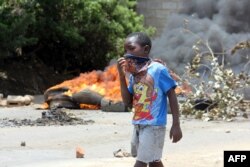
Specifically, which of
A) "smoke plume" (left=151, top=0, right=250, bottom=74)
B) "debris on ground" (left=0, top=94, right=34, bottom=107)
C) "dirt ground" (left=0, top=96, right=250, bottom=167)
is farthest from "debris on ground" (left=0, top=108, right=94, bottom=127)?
"smoke plume" (left=151, top=0, right=250, bottom=74)

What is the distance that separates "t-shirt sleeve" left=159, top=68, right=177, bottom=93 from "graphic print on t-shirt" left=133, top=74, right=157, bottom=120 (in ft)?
0.24

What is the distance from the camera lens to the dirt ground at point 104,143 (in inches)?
292

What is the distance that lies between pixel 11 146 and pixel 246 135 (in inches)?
139

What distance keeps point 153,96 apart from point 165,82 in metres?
0.16

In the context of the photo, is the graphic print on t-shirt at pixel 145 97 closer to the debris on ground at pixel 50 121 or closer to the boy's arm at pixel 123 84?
the boy's arm at pixel 123 84

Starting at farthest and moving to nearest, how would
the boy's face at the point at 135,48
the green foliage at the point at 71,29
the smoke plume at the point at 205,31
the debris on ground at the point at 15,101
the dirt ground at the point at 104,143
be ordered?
the smoke plume at the point at 205,31
the green foliage at the point at 71,29
the debris on ground at the point at 15,101
the dirt ground at the point at 104,143
the boy's face at the point at 135,48

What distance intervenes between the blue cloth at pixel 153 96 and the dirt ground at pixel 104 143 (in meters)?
1.57

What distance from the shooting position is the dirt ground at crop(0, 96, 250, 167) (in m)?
7.41

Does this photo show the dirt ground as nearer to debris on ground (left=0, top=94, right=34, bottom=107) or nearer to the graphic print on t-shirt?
the graphic print on t-shirt

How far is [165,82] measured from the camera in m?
5.61

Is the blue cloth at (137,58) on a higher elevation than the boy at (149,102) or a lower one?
higher

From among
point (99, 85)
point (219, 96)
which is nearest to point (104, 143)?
point (219, 96)

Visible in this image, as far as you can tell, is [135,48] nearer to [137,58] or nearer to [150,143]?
[137,58]

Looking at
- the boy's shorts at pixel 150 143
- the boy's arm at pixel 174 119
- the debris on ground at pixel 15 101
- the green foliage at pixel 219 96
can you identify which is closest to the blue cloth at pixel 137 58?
the boy's arm at pixel 174 119
